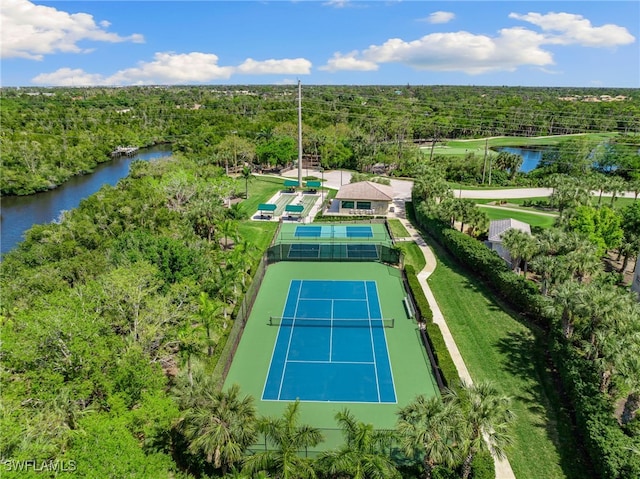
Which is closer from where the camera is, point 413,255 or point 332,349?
point 332,349

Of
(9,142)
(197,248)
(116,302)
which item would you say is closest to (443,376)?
(116,302)

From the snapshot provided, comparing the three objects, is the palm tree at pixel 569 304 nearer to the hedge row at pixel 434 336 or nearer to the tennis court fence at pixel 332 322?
the hedge row at pixel 434 336

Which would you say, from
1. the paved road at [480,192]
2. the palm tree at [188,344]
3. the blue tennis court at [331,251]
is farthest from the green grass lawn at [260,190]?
the palm tree at [188,344]

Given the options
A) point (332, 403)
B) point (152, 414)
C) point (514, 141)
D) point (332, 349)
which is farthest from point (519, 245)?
point (514, 141)

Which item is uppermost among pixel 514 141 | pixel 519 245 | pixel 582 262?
pixel 582 262

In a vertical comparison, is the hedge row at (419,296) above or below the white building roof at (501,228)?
below

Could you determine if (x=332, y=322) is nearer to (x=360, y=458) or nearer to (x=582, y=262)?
(x=360, y=458)

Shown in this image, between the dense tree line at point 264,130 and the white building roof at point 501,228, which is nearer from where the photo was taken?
the white building roof at point 501,228
